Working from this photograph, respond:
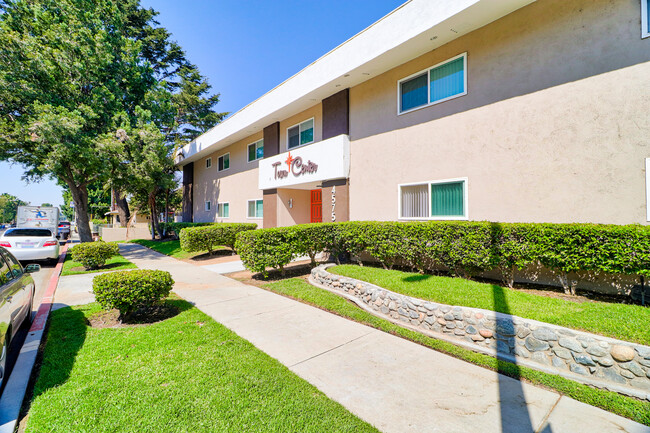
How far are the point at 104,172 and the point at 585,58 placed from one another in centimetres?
1848

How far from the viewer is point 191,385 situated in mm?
3225

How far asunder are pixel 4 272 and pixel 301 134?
10893mm

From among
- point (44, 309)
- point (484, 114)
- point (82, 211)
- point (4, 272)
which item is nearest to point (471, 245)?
point (484, 114)

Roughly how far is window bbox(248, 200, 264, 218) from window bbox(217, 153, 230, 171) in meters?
4.21

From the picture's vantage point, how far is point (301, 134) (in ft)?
43.9

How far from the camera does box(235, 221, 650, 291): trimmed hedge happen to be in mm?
4820

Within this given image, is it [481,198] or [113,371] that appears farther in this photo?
[481,198]

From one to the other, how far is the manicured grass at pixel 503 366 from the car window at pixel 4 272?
482 cm

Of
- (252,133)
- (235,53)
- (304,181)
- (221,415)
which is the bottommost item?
(221,415)

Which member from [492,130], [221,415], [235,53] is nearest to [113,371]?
[221,415]

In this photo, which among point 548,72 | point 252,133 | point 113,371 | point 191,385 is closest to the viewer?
point 191,385

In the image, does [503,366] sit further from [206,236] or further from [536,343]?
[206,236]

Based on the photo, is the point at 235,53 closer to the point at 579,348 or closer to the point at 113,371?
the point at 113,371

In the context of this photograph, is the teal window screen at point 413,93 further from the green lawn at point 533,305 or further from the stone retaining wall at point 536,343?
the stone retaining wall at point 536,343
